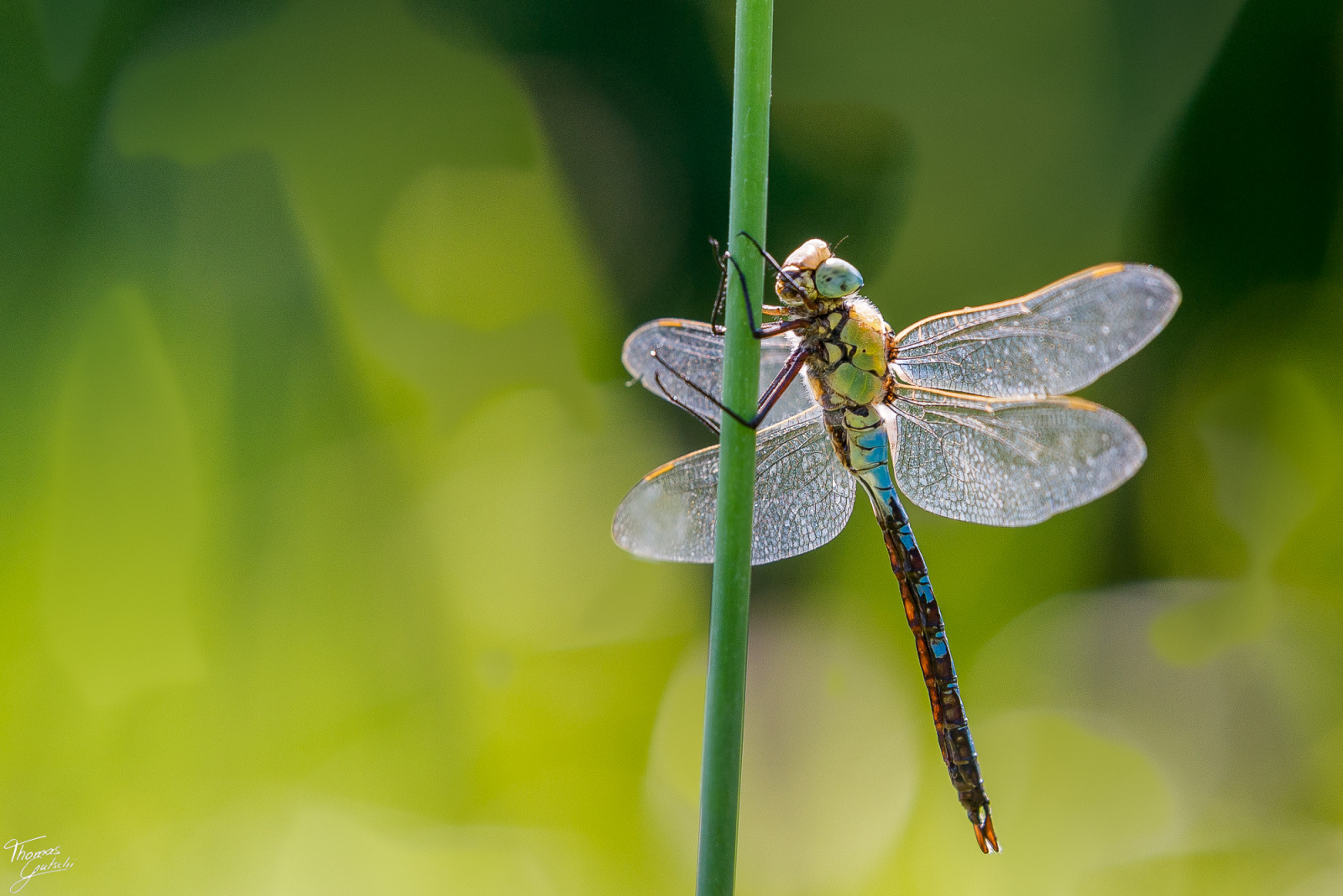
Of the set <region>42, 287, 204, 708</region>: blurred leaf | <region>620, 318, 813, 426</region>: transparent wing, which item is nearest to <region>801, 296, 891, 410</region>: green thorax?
<region>620, 318, 813, 426</region>: transparent wing

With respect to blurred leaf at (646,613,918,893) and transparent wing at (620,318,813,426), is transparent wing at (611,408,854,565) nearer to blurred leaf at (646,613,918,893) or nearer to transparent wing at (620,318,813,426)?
transparent wing at (620,318,813,426)

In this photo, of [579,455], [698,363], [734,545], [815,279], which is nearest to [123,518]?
[579,455]

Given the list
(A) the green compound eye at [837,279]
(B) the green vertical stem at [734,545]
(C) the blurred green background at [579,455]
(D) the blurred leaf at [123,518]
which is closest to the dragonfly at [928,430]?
(A) the green compound eye at [837,279]

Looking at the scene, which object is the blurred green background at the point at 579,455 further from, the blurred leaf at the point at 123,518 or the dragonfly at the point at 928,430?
the dragonfly at the point at 928,430

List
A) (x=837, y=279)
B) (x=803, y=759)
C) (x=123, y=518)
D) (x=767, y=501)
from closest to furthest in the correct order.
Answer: (x=837, y=279), (x=767, y=501), (x=123, y=518), (x=803, y=759)

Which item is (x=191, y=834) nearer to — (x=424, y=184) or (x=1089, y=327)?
(x=424, y=184)

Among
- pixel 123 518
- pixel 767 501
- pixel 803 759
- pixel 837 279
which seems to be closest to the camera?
pixel 837 279

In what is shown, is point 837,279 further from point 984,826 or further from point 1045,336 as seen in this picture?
point 984,826
